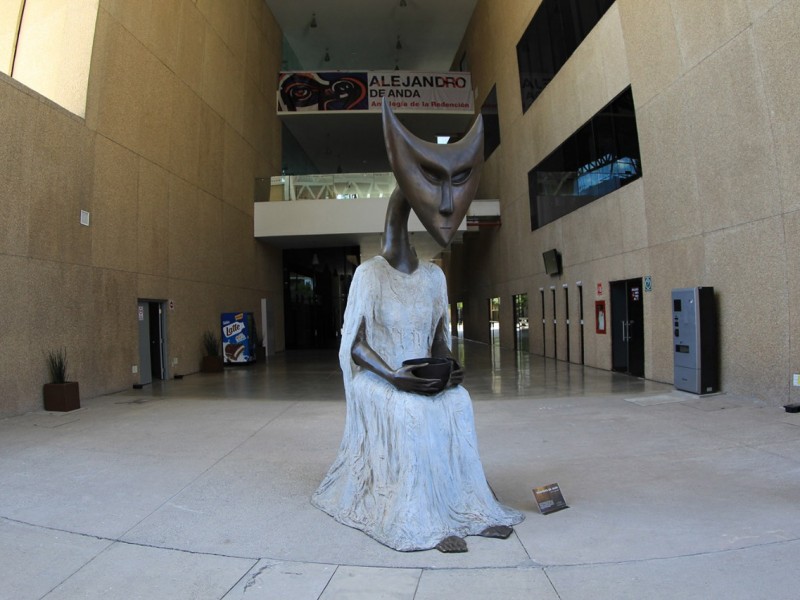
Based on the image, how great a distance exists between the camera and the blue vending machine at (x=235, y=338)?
1546 centimetres

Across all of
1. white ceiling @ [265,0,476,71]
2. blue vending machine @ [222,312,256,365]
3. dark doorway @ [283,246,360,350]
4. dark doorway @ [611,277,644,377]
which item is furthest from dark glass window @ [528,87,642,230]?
A: white ceiling @ [265,0,476,71]

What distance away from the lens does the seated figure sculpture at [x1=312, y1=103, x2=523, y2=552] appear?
10.8 feet

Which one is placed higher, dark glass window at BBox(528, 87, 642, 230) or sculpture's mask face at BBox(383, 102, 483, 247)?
dark glass window at BBox(528, 87, 642, 230)

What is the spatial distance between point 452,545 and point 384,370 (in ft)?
3.53

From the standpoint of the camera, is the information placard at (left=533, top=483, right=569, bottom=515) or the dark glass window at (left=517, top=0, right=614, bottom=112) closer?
the information placard at (left=533, top=483, right=569, bottom=515)

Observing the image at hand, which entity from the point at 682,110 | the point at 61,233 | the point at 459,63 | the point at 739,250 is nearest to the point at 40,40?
the point at 61,233

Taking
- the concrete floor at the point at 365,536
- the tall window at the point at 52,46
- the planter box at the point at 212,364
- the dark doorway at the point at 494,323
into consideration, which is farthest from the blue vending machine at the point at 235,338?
the dark doorway at the point at 494,323

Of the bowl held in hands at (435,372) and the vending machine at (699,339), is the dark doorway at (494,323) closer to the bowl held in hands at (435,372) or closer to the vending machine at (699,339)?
the vending machine at (699,339)

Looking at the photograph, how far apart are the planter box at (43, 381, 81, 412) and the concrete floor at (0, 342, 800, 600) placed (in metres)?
0.64

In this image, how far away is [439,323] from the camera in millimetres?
4000

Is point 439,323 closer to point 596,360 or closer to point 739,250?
point 739,250

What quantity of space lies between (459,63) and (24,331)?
21564 millimetres

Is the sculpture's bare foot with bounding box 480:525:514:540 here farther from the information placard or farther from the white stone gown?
the information placard

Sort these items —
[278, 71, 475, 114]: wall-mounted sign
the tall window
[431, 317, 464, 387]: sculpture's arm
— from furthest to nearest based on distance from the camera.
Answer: [278, 71, 475, 114]: wall-mounted sign < the tall window < [431, 317, 464, 387]: sculpture's arm
